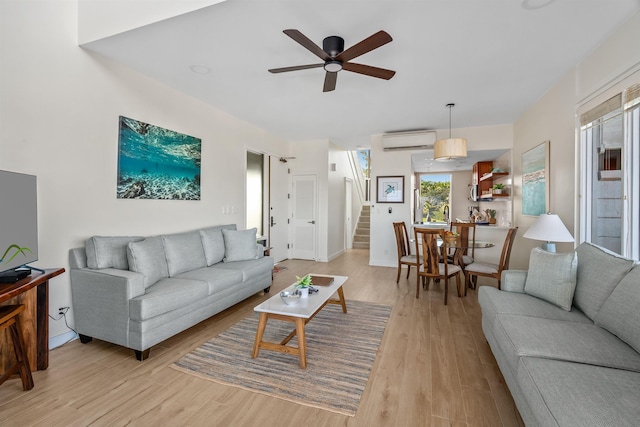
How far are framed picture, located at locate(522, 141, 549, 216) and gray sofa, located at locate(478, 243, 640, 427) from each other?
1.71m

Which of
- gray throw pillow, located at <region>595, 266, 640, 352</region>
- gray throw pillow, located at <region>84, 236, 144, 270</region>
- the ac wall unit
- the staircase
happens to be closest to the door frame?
the ac wall unit

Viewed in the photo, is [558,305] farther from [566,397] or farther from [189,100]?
[189,100]

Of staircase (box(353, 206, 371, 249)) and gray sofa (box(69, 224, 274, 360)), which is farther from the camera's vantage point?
staircase (box(353, 206, 371, 249))

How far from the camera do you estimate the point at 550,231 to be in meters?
2.87

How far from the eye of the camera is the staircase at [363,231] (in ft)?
28.7

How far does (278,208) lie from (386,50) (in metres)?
4.12

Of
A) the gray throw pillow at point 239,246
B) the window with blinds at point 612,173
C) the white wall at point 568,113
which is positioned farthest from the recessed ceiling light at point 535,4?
the gray throw pillow at point 239,246

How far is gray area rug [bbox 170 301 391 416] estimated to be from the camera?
192cm

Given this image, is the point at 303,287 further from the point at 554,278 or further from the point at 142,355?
the point at 554,278

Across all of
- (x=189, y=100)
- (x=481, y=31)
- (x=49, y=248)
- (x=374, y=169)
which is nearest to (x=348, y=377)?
(x=49, y=248)

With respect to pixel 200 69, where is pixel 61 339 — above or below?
below

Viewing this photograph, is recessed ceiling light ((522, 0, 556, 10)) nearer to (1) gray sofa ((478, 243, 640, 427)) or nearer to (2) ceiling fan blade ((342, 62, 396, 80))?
(2) ceiling fan blade ((342, 62, 396, 80))

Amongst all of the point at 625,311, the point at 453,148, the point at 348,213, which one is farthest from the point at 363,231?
the point at 625,311

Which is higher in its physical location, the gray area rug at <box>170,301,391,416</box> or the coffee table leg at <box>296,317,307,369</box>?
the coffee table leg at <box>296,317,307,369</box>
